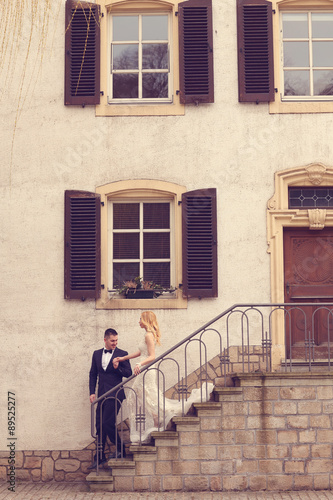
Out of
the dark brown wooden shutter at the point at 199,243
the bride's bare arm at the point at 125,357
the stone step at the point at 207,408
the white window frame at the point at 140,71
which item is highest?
the white window frame at the point at 140,71

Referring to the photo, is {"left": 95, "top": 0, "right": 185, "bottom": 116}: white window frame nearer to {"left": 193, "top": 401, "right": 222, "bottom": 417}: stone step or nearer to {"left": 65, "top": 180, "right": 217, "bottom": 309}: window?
{"left": 65, "top": 180, "right": 217, "bottom": 309}: window

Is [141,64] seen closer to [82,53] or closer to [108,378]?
[82,53]

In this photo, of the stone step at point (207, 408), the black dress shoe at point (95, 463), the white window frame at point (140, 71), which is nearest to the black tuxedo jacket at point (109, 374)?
the black dress shoe at point (95, 463)

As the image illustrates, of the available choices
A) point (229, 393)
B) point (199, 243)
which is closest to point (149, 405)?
point (229, 393)

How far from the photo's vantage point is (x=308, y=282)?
1223 centimetres

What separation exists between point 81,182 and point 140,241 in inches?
47.1

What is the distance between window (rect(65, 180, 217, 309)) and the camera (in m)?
12.1

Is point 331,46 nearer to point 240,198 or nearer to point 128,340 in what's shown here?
point 240,198

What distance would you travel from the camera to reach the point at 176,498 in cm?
1019

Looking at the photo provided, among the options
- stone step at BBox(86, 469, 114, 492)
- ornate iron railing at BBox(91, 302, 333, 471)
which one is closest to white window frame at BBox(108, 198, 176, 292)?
ornate iron railing at BBox(91, 302, 333, 471)

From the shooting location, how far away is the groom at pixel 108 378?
439 inches

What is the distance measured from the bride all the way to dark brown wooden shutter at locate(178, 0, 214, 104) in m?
3.49

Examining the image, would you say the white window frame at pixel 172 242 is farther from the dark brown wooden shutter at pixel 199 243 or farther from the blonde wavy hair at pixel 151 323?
the blonde wavy hair at pixel 151 323

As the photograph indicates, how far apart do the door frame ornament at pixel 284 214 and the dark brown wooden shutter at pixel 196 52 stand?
1604 millimetres
